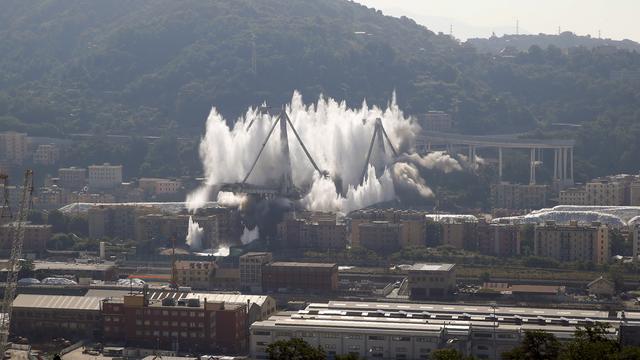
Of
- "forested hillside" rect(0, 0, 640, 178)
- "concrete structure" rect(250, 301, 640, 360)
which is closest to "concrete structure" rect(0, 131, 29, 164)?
"forested hillside" rect(0, 0, 640, 178)

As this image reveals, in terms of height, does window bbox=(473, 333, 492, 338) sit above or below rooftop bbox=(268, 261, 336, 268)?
below

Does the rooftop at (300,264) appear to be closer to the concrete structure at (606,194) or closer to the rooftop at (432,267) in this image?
the rooftop at (432,267)

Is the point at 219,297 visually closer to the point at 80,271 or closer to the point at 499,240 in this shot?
the point at 80,271

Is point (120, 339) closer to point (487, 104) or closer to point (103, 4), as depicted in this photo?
point (487, 104)

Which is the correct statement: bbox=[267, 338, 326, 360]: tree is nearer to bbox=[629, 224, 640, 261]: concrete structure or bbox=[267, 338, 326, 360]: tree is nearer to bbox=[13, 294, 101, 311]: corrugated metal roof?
bbox=[13, 294, 101, 311]: corrugated metal roof

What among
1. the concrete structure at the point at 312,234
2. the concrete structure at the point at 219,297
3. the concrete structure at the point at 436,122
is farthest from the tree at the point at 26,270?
the concrete structure at the point at 436,122

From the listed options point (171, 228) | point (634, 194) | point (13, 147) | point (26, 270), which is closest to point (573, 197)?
point (634, 194)

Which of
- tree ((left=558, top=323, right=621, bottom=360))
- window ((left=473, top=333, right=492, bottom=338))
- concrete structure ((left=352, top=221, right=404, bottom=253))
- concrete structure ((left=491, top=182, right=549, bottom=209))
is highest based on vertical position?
concrete structure ((left=491, top=182, right=549, bottom=209))
